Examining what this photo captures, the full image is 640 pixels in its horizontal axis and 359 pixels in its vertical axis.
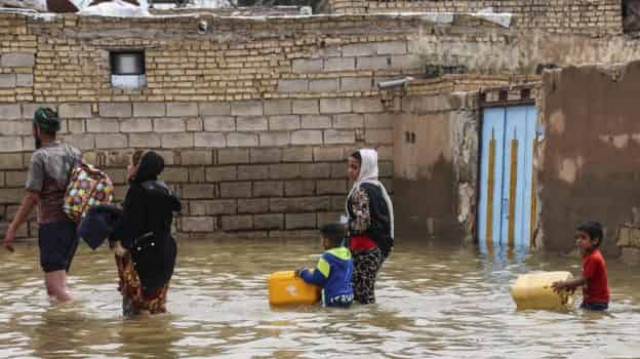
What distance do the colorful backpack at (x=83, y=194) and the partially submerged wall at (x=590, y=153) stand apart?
5778 mm

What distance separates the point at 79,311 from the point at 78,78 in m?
8.37

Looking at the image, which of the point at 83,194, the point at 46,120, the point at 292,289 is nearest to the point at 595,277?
the point at 292,289

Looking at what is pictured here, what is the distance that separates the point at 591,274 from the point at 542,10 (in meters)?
16.3

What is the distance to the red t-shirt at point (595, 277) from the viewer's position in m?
9.10

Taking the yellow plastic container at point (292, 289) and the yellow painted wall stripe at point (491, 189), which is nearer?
the yellow plastic container at point (292, 289)

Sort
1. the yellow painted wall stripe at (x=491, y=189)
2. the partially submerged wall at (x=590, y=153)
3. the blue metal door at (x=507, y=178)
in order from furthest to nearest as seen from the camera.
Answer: the yellow painted wall stripe at (x=491, y=189) → the blue metal door at (x=507, y=178) → the partially submerged wall at (x=590, y=153)

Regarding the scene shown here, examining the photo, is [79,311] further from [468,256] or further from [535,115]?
[535,115]

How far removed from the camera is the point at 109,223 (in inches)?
360

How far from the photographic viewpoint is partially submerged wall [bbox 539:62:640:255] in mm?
12930

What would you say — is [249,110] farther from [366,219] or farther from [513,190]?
[366,219]

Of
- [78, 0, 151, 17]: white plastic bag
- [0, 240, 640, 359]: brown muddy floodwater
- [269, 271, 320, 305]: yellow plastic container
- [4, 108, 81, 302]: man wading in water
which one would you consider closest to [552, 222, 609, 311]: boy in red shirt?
[0, 240, 640, 359]: brown muddy floodwater

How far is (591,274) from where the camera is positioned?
9.13 metres

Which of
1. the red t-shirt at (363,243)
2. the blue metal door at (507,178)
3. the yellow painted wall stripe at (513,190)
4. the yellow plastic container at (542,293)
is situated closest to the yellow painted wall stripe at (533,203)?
the blue metal door at (507,178)

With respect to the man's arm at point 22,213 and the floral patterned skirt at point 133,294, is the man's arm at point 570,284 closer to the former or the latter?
the floral patterned skirt at point 133,294
